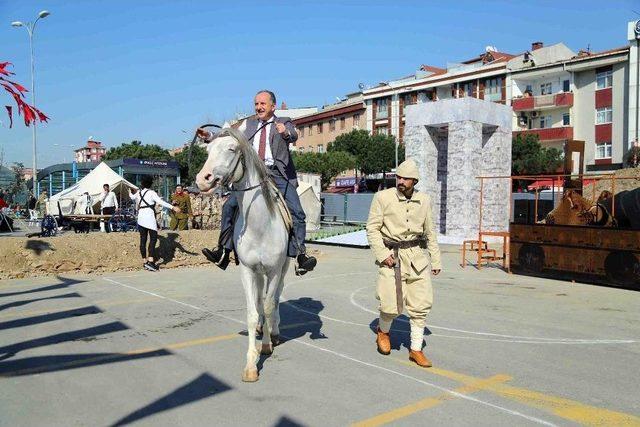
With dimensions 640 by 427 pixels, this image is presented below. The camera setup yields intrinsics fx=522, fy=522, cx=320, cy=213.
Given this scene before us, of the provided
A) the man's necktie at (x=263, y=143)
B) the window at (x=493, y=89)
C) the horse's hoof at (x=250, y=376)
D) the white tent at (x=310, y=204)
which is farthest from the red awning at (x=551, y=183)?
the window at (x=493, y=89)

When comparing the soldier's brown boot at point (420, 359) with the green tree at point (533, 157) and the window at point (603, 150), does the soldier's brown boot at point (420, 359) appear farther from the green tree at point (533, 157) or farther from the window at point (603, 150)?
the window at point (603, 150)

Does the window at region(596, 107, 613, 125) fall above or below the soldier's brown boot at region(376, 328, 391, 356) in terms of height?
above

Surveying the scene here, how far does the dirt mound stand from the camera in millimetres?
12539

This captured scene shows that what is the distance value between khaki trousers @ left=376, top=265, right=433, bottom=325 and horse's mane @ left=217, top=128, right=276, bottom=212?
1532mm

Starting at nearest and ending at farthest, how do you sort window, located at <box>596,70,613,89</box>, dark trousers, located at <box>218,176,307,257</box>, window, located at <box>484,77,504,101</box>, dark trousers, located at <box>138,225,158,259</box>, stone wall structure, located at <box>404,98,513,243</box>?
1. dark trousers, located at <box>218,176,307,257</box>
2. dark trousers, located at <box>138,225,158,259</box>
3. stone wall structure, located at <box>404,98,513,243</box>
4. window, located at <box>596,70,613,89</box>
5. window, located at <box>484,77,504,101</box>

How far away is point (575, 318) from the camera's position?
8469 millimetres

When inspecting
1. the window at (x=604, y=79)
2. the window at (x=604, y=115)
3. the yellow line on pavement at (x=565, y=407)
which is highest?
A: the window at (x=604, y=79)

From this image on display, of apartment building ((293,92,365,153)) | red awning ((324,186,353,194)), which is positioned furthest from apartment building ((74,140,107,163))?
red awning ((324,186,353,194))

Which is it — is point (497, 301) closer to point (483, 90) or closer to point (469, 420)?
point (469, 420)

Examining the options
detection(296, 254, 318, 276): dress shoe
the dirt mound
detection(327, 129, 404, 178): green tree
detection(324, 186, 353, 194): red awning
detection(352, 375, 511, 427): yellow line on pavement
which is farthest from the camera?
detection(324, 186, 353, 194): red awning

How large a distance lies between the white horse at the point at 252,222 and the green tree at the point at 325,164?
52.0 metres

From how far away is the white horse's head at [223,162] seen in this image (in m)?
4.84

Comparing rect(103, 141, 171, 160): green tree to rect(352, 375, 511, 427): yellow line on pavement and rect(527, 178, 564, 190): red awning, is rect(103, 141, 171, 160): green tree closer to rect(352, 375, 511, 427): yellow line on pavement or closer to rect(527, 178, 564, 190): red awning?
rect(527, 178, 564, 190): red awning

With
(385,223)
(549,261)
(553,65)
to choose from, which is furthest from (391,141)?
Result: (385,223)
